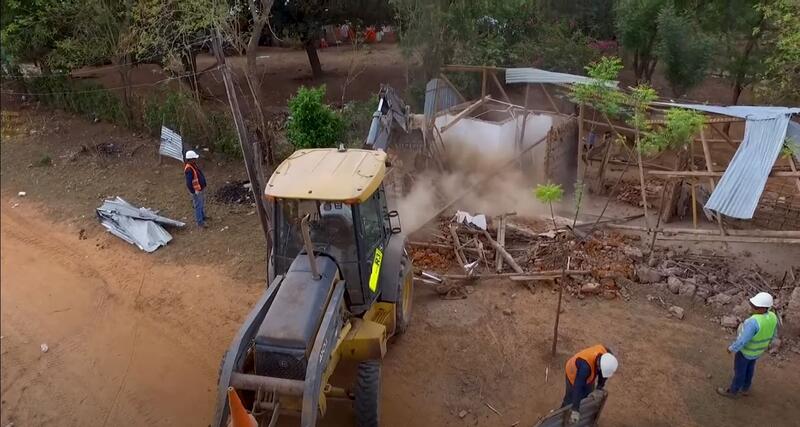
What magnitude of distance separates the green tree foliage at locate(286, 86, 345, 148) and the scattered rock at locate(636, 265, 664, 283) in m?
6.00

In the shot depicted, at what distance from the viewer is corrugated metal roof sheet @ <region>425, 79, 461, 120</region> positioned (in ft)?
40.9

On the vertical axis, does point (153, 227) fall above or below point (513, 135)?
below

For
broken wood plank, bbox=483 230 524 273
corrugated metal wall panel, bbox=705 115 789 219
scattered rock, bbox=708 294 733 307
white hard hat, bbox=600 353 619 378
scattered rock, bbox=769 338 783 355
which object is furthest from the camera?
broken wood plank, bbox=483 230 524 273

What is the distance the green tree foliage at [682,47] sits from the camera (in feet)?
49.3

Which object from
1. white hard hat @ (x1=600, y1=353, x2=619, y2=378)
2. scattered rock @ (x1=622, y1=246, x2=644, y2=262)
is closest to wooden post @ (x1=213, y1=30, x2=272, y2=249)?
white hard hat @ (x1=600, y1=353, x2=619, y2=378)

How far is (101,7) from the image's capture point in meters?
13.3

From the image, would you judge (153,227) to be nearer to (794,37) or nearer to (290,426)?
(290,426)

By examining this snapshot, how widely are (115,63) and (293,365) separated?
1292 cm

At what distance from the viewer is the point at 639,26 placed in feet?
53.3

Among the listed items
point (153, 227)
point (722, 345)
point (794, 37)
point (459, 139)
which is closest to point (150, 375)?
point (153, 227)

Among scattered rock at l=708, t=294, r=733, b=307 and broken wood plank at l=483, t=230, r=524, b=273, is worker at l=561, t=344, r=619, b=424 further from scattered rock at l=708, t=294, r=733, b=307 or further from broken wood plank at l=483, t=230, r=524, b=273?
scattered rock at l=708, t=294, r=733, b=307

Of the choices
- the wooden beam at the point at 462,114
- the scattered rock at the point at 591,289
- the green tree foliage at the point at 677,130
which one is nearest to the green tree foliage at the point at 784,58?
the green tree foliage at the point at 677,130

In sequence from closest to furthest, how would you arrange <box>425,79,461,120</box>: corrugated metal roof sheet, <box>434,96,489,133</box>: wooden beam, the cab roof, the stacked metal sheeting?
the cab roof, the stacked metal sheeting, <box>434,96,489,133</box>: wooden beam, <box>425,79,461,120</box>: corrugated metal roof sheet

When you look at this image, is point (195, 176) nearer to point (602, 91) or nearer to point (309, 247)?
point (309, 247)
